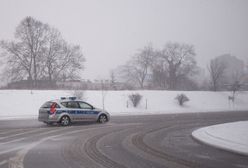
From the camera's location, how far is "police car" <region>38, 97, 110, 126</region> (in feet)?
60.3

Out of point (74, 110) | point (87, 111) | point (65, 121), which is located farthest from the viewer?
point (87, 111)

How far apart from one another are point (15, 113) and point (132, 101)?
14487 mm

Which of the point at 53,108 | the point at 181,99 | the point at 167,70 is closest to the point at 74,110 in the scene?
the point at 53,108

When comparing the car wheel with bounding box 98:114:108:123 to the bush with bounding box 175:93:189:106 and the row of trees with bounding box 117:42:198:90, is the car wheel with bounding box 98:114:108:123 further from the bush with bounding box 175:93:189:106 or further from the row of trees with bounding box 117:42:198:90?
the row of trees with bounding box 117:42:198:90

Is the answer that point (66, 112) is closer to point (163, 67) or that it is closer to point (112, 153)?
point (112, 153)

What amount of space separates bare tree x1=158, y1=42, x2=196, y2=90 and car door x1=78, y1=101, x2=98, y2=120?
195 ft

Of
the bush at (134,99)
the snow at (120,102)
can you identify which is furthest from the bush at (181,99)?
the bush at (134,99)

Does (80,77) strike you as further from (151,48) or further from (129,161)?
(129,161)

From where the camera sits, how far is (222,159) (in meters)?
8.71

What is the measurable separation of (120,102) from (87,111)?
19.5 meters

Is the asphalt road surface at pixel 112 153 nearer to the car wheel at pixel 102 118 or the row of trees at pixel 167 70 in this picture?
the car wheel at pixel 102 118

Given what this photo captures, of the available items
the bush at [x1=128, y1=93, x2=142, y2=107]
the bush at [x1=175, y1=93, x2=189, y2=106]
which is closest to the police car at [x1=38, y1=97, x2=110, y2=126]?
the bush at [x1=128, y1=93, x2=142, y2=107]

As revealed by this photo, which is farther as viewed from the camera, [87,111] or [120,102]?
[120,102]

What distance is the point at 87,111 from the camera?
64.8 ft
